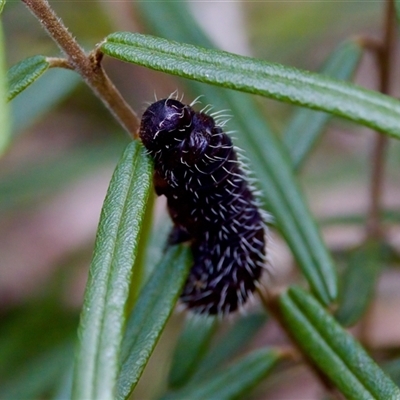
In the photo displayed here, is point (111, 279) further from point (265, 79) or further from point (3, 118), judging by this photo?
point (265, 79)

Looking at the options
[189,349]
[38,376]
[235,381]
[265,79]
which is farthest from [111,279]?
[38,376]

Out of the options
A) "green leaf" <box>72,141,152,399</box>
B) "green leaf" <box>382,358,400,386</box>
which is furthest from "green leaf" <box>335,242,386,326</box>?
"green leaf" <box>72,141,152,399</box>

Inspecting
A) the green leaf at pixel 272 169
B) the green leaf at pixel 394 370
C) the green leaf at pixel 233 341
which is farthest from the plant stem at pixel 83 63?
the green leaf at pixel 233 341

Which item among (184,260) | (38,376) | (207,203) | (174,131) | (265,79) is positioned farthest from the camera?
(38,376)

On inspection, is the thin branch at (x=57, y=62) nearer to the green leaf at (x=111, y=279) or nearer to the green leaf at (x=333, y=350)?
the green leaf at (x=111, y=279)

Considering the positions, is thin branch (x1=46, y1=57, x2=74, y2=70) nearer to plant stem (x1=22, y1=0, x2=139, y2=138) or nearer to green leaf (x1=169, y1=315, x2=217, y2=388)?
plant stem (x1=22, y1=0, x2=139, y2=138)

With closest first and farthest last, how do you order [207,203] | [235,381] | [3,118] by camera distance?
1. [3,118]
2. [207,203]
3. [235,381]
